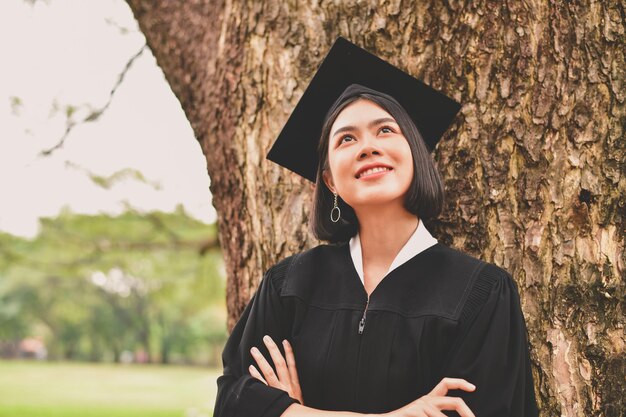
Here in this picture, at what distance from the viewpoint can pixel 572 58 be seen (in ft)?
8.59

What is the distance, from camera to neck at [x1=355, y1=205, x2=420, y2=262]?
7.57 ft

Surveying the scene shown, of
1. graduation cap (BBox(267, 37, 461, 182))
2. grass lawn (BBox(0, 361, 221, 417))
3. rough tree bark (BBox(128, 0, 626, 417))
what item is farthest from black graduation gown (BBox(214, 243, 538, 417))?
grass lawn (BBox(0, 361, 221, 417))

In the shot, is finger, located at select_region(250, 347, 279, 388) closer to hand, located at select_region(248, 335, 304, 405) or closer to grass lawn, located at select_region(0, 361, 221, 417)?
hand, located at select_region(248, 335, 304, 405)

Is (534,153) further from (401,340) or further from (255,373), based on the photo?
(255,373)

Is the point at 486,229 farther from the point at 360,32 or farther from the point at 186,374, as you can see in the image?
the point at 186,374

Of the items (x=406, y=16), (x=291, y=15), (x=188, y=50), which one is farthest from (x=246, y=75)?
(x=406, y=16)

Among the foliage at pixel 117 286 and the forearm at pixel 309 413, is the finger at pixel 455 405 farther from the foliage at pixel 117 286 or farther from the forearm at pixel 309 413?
the foliage at pixel 117 286

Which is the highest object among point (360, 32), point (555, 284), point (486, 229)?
point (360, 32)

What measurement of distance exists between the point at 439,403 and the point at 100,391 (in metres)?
28.5

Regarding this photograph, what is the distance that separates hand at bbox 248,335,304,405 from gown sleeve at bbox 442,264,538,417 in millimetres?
524

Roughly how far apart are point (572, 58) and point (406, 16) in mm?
690

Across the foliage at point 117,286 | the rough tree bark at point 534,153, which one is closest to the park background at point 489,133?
the rough tree bark at point 534,153

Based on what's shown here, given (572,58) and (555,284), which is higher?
(572,58)

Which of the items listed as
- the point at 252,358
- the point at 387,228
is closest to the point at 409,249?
the point at 387,228
